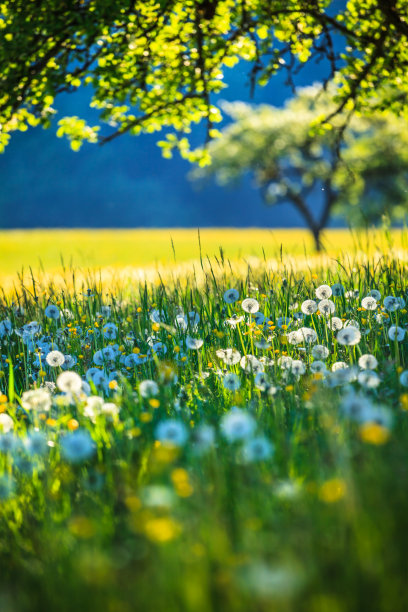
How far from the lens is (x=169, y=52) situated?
8.90 m

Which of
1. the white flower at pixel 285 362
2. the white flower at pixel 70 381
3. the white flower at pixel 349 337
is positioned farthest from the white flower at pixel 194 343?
the white flower at pixel 70 381

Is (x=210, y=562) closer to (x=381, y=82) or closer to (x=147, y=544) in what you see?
(x=147, y=544)

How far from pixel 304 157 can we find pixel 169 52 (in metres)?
32.8

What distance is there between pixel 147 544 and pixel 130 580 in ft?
Answer: 0.39

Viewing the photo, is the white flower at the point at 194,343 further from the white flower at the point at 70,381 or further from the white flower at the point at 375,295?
the white flower at the point at 375,295

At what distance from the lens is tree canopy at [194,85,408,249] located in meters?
37.8

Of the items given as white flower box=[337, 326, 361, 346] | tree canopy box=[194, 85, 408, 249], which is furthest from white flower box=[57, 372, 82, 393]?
tree canopy box=[194, 85, 408, 249]

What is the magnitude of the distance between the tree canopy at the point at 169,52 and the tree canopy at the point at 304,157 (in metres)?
27.7

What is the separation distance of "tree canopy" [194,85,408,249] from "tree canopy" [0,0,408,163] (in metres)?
27.7

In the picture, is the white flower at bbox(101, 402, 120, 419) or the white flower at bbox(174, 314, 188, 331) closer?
the white flower at bbox(101, 402, 120, 419)

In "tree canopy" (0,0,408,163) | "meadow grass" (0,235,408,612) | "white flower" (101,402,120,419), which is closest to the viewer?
"meadow grass" (0,235,408,612)

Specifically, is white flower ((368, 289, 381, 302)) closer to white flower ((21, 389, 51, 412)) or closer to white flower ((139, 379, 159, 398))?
white flower ((139, 379, 159, 398))

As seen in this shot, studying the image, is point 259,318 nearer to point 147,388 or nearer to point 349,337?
point 349,337

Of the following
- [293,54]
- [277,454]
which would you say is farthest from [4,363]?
[293,54]
